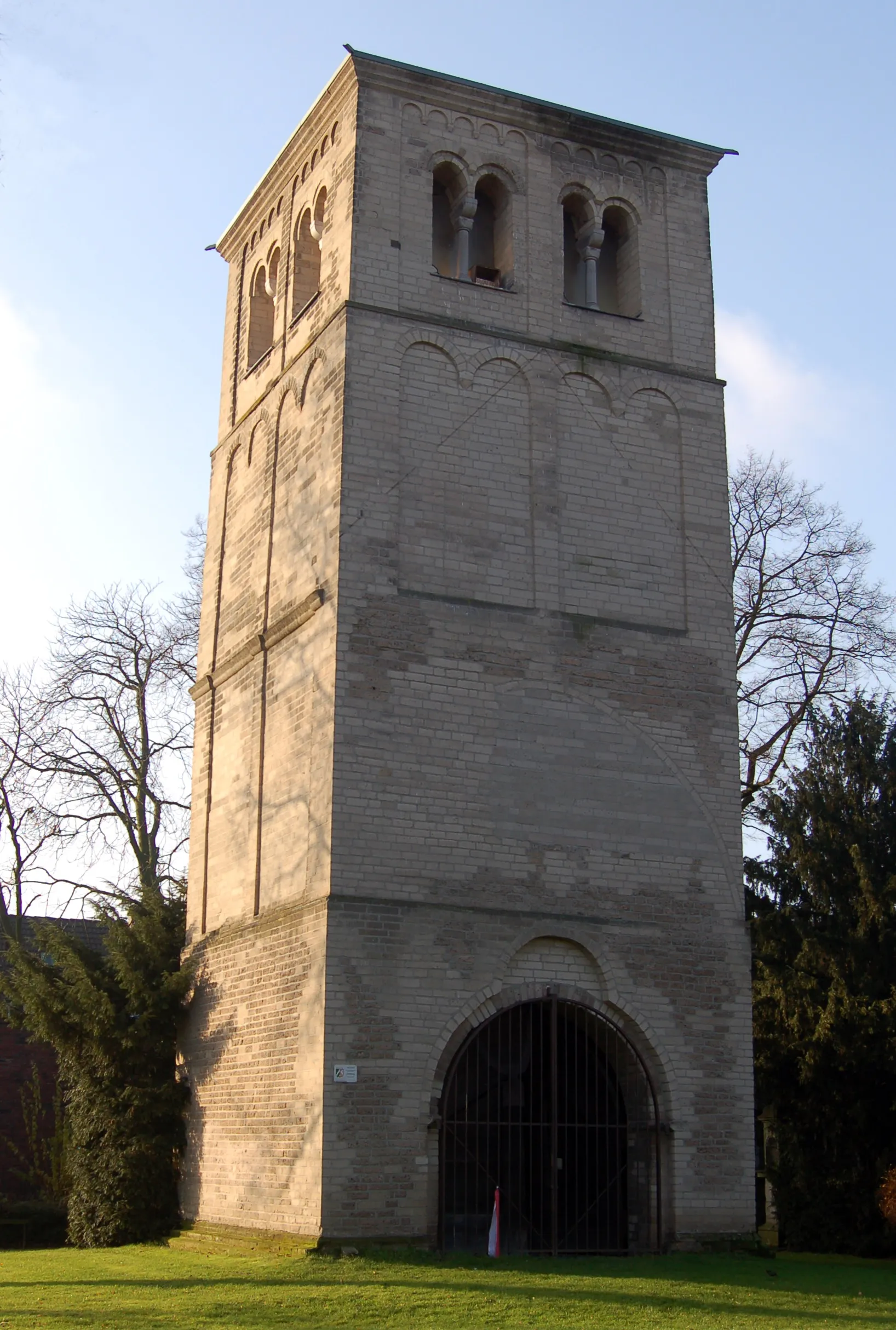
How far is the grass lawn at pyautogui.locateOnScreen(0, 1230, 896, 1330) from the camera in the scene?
1237cm

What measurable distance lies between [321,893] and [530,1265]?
4.36 meters

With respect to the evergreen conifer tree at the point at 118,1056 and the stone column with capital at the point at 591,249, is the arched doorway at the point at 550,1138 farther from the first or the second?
the stone column with capital at the point at 591,249

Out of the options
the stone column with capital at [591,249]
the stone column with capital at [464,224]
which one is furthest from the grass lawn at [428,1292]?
the stone column with capital at [591,249]

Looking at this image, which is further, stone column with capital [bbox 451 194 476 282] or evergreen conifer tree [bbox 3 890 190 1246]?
stone column with capital [bbox 451 194 476 282]

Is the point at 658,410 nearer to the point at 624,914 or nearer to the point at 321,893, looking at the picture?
the point at 624,914

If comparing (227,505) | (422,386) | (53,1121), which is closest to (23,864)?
(53,1121)

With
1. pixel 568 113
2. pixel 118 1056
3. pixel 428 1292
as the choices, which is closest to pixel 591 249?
pixel 568 113

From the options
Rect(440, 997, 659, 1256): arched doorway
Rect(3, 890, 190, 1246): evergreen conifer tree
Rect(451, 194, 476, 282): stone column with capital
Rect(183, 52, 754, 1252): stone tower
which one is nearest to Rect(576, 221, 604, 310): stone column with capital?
Rect(183, 52, 754, 1252): stone tower

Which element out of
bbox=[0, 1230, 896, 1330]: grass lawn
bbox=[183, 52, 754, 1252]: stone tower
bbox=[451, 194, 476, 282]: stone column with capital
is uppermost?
bbox=[451, 194, 476, 282]: stone column with capital

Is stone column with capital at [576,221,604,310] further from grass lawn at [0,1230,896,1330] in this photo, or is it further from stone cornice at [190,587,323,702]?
grass lawn at [0,1230,896,1330]

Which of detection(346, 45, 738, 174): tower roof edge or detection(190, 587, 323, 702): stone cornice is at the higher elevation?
detection(346, 45, 738, 174): tower roof edge

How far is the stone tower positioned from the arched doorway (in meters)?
0.04

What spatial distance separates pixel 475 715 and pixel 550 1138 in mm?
4797

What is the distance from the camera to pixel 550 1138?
17188 millimetres
